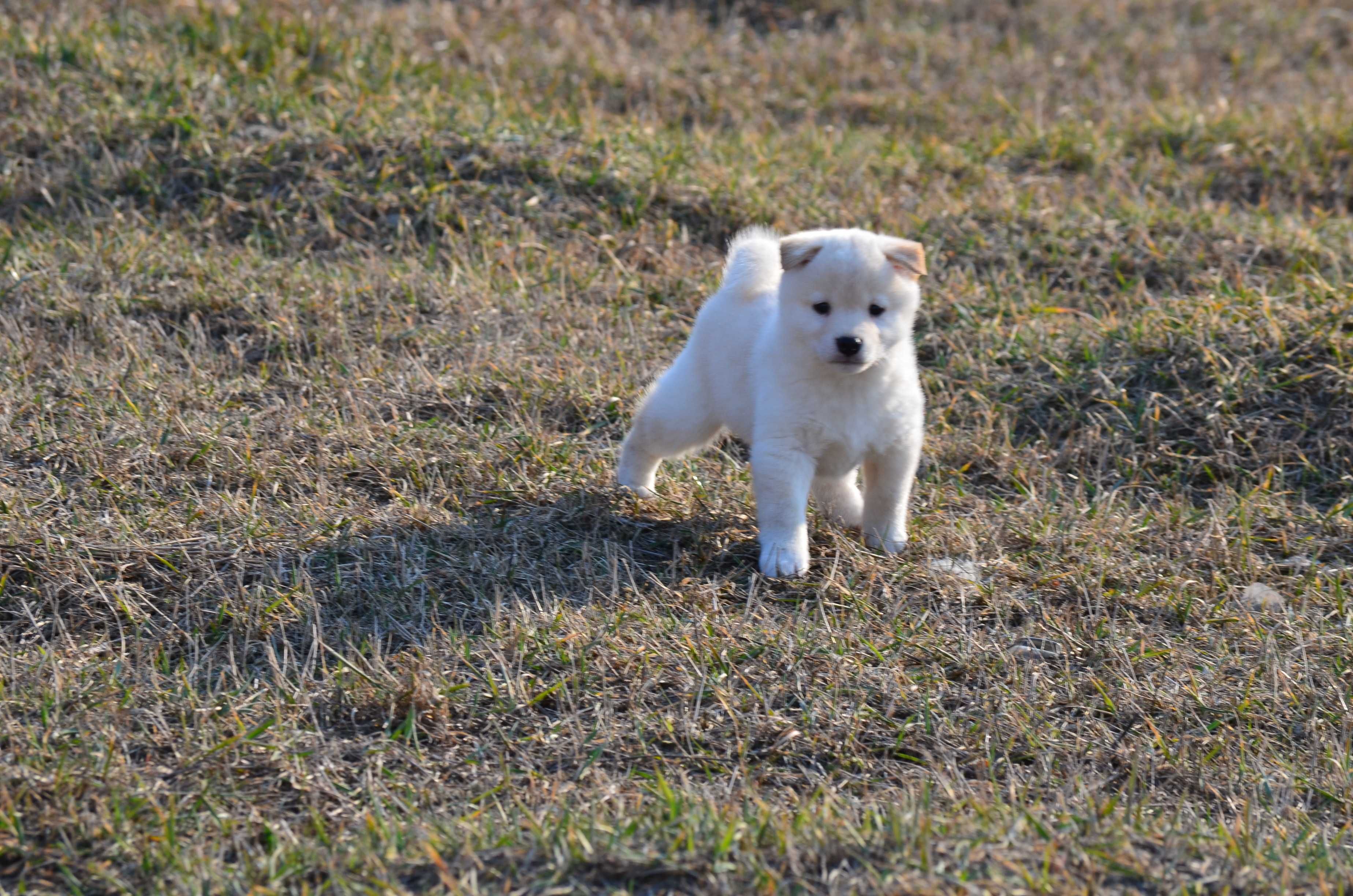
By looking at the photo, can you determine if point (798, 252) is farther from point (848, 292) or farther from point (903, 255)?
point (903, 255)

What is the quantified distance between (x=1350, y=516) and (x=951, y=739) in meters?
1.92

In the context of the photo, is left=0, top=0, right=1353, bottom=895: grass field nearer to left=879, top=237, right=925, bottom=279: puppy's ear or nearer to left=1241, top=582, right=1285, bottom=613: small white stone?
left=1241, top=582, right=1285, bottom=613: small white stone

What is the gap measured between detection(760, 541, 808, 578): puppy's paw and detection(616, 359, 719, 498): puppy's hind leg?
490mm

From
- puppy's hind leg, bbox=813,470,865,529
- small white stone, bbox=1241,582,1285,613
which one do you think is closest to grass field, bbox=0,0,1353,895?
small white stone, bbox=1241,582,1285,613

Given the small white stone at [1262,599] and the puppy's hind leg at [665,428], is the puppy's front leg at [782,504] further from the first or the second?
the small white stone at [1262,599]

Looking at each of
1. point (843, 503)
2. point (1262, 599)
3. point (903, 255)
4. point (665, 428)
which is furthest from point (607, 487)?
point (1262, 599)

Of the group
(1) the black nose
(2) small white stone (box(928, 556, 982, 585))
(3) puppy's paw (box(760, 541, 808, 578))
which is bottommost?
(2) small white stone (box(928, 556, 982, 585))

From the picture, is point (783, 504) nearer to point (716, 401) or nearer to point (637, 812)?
point (716, 401)

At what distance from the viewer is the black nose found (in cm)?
338

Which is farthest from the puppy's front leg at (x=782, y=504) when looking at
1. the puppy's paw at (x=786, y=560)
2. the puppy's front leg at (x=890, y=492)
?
the puppy's front leg at (x=890, y=492)

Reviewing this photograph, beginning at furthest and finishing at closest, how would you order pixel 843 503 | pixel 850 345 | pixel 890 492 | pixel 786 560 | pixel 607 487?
pixel 607 487 < pixel 843 503 < pixel 890 492 < pixel 786 560 < pixel 850 345

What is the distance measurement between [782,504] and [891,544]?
430 millimetres

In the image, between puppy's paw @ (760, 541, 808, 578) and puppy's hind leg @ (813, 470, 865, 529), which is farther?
puppy's hind leg @ (813, 470, 865, 529)

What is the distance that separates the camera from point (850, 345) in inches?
133
